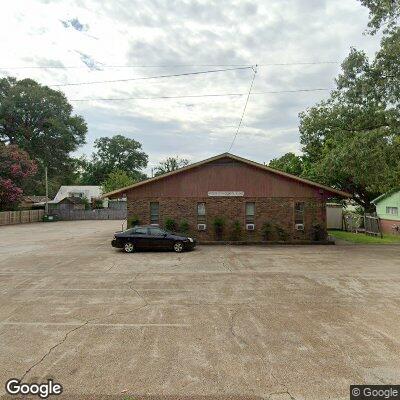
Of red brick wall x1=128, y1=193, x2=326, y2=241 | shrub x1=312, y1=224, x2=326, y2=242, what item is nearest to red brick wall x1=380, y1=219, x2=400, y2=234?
shrub x1=312, y1=224, x2=326, y2=242

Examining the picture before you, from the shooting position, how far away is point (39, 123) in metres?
62.2

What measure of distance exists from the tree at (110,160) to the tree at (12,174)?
47.8 m

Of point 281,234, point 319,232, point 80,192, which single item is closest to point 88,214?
point 80,192

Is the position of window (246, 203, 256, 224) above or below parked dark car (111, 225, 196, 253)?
above

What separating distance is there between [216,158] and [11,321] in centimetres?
1656

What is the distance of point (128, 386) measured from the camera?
15.9 feet

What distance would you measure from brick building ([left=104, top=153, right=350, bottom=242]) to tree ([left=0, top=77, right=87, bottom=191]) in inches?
1667

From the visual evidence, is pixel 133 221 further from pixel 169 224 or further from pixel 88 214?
pixel 88 214

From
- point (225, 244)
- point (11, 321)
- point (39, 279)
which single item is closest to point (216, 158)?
point (225, 244)

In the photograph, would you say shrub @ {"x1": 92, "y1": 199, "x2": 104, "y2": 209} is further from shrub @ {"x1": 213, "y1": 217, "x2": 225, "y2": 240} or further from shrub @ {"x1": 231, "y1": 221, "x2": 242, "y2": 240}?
shrub @ {"x1": 231, "y1": 221, "x2": 242, "y2": 240}

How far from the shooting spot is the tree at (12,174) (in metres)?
44.4

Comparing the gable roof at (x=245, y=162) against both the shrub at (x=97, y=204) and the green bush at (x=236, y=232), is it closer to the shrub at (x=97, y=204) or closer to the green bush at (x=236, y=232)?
the green bush at (x=236, y=232)

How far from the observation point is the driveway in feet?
16.4

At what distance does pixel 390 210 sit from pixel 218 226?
1970cm
